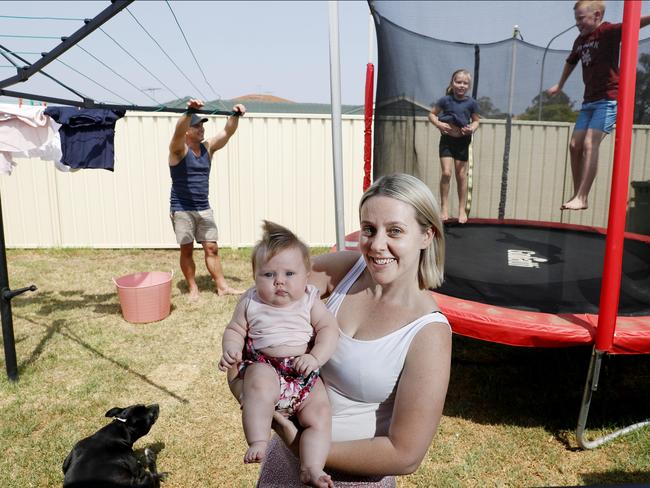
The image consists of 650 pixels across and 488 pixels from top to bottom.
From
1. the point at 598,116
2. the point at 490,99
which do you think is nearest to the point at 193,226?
the point at 490,99

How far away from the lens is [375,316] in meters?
1.22

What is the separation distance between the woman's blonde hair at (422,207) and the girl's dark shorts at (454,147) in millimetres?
1729

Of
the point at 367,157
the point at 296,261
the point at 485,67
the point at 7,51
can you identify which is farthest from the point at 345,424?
the point at 367,157

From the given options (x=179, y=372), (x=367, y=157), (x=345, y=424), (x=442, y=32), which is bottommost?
(x=179, y=372)

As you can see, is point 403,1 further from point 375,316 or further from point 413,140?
point 375,316

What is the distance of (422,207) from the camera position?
1206mm

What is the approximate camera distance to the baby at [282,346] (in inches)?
44.8

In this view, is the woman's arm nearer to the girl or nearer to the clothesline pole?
the girl

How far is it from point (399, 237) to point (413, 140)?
2107 mm

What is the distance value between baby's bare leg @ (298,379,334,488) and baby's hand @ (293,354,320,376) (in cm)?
6

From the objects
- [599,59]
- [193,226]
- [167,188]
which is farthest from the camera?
[167,188]

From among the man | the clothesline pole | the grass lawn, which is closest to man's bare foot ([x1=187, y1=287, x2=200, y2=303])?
the man

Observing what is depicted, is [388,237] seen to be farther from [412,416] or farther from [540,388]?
[540,388]

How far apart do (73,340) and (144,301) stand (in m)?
0.57
